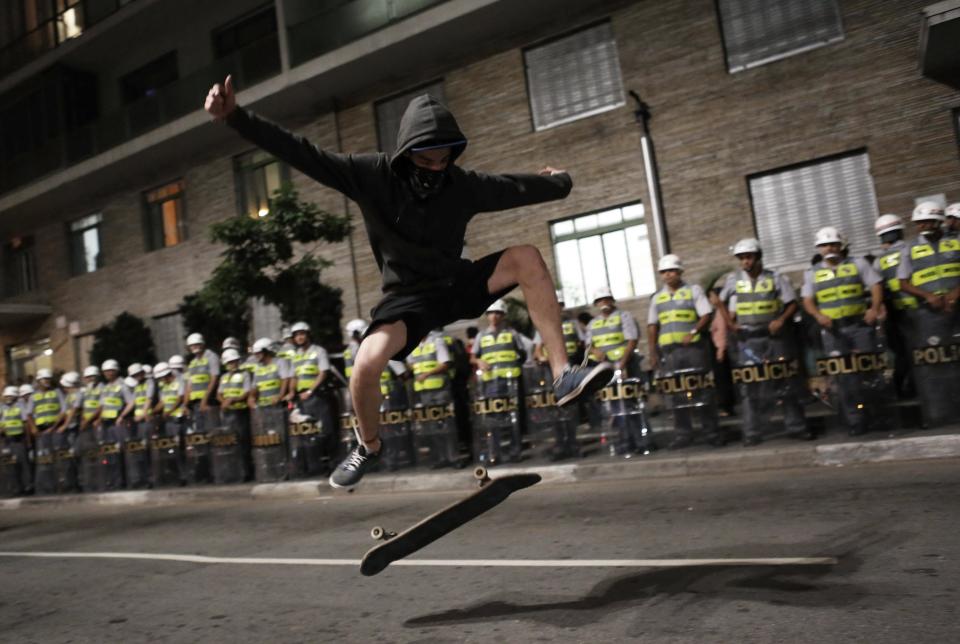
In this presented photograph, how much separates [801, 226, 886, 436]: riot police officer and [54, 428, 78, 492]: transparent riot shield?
13.3m

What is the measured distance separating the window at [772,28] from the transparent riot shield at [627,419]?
7.46 metres

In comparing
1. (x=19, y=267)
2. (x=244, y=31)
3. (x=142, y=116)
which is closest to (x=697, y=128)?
(x=244, y=31)

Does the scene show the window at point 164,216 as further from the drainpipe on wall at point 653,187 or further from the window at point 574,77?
the drainpipe on wall at point 653,187

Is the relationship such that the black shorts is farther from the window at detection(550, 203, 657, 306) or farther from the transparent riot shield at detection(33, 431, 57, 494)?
the transparent riot shield at detection(33, 431, 57, 494)

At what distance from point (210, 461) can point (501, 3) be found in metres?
10.1

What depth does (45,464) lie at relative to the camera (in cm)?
1434

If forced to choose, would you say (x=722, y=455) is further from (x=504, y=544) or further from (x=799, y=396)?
(x=504, y=544)

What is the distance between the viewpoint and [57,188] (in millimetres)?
22094

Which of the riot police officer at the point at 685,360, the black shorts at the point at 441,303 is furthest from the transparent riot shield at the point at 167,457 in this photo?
the black shorts at the point at 441,303

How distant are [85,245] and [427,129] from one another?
23329 millimetres

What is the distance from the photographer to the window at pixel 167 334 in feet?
66.7

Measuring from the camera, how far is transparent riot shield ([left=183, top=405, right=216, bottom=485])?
11750 millimetres

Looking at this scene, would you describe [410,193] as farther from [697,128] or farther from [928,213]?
[697,128]

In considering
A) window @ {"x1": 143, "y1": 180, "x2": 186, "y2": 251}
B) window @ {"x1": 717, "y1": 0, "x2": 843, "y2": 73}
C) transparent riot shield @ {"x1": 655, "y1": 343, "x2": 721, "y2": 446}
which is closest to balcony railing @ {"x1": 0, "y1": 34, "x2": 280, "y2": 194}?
window @ {"x1": 143, "y1": 180, "x2": 186, "y2": 251}
